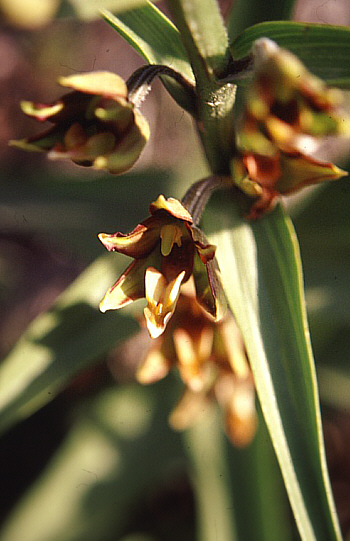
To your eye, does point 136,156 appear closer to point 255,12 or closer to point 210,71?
point 210,71

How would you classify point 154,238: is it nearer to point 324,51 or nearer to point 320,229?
point 324,51

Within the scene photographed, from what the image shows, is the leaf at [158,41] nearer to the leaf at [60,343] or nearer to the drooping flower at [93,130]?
the drooping flower at [93,130]

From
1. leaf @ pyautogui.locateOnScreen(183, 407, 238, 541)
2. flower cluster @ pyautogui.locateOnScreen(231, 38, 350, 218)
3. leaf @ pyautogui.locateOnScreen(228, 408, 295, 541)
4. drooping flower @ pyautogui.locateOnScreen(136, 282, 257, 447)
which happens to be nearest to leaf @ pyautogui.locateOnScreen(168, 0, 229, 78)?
flower cluster @ pyautogui.locateOnScreen(231, 38, 350, 218)


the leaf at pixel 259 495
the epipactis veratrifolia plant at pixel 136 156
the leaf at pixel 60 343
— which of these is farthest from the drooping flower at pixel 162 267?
the leaf at pixel 259 495

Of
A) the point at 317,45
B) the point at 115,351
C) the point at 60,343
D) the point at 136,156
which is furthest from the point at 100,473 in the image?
the point at 317,45

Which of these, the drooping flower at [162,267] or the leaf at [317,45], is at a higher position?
the leaf at [317,45]

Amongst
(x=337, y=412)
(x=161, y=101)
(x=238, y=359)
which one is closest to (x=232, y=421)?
(x=238, y=359)

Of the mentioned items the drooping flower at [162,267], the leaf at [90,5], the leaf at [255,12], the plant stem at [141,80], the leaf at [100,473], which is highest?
the leaf at [90,5]
